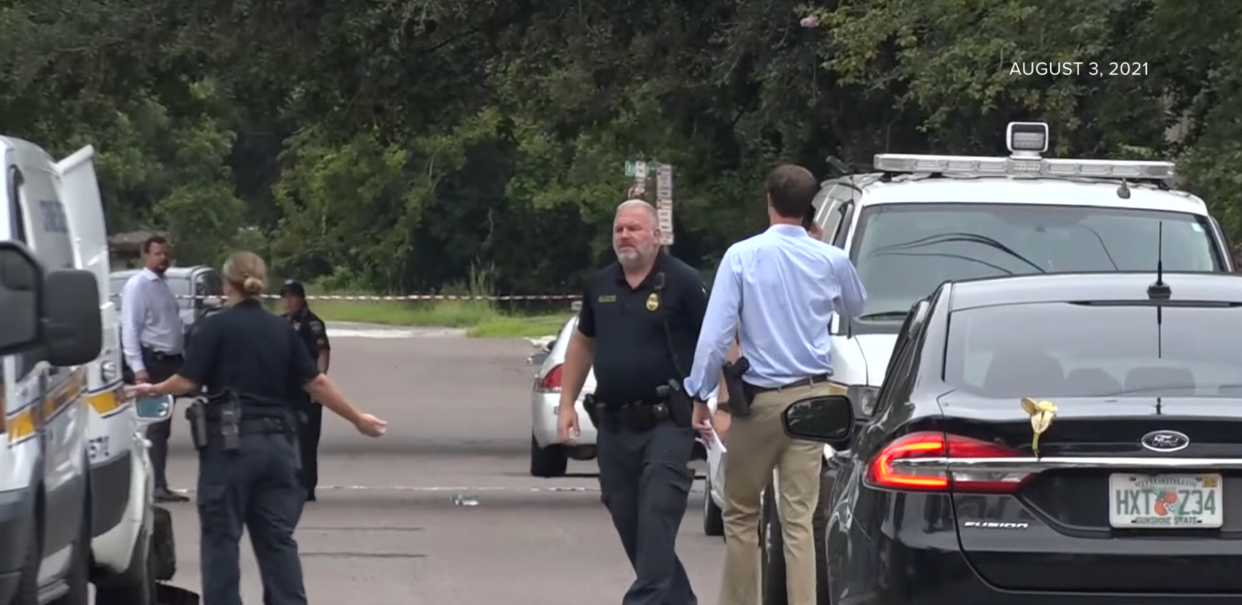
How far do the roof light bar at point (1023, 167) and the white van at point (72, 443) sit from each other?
4.02 metres

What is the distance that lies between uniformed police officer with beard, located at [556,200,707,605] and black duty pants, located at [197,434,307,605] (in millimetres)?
1209

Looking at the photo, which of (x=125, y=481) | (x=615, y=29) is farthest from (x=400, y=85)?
(x=125, y=481)

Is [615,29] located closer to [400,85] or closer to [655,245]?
[400,85]

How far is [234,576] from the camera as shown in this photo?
368 inches

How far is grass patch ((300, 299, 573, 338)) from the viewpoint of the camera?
57.6 meters

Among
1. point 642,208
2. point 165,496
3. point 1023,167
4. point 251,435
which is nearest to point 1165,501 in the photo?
point 642,208

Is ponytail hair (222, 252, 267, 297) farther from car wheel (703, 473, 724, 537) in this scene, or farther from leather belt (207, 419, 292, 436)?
car wheel (703, 473, 724, 537)

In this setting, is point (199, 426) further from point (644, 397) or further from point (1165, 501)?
point (1165, 501)

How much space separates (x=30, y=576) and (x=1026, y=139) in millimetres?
7114

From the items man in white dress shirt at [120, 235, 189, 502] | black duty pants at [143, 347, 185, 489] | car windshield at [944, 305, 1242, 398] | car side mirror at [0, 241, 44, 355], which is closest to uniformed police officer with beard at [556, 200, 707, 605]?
car windshield at [944, 305, 1242, 398]

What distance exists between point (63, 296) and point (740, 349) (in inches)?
123

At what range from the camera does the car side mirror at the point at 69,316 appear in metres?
6.87

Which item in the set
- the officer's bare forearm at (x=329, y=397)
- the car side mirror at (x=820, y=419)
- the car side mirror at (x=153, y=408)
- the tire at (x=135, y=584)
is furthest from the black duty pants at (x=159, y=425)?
the car side mirror at (x=820, y=419)

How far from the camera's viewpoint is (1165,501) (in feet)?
19.1
